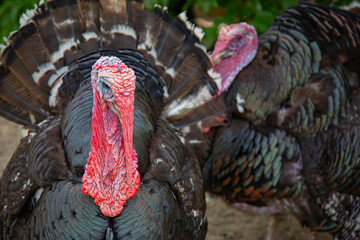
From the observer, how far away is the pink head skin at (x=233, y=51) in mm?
3369

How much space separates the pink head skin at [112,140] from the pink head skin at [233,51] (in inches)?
53.9

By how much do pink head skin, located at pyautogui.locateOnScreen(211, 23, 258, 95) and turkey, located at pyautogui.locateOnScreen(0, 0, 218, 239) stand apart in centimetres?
26

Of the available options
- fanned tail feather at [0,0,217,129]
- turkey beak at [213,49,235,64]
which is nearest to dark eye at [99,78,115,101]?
fanned tail feather at [0,0,217,129]

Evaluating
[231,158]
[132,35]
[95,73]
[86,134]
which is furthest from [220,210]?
[95,73]

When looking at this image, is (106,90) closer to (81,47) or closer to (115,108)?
(115,108)

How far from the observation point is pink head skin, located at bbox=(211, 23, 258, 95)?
3.37 metres

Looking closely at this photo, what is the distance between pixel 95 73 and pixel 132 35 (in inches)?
39.1

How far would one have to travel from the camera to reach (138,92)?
263 centimetres

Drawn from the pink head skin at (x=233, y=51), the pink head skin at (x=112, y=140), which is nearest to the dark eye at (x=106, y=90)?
the pink head skin at (x=112, y=140)

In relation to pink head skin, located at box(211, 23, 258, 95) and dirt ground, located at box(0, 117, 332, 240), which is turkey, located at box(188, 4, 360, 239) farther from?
dirt ground, located at box(0, 117, 332, 240)

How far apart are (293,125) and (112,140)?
5.00 ft

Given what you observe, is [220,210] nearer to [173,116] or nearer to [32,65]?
[173,116]

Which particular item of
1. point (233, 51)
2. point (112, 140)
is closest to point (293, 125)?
point (233, 51)

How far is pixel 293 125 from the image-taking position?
324 cm
